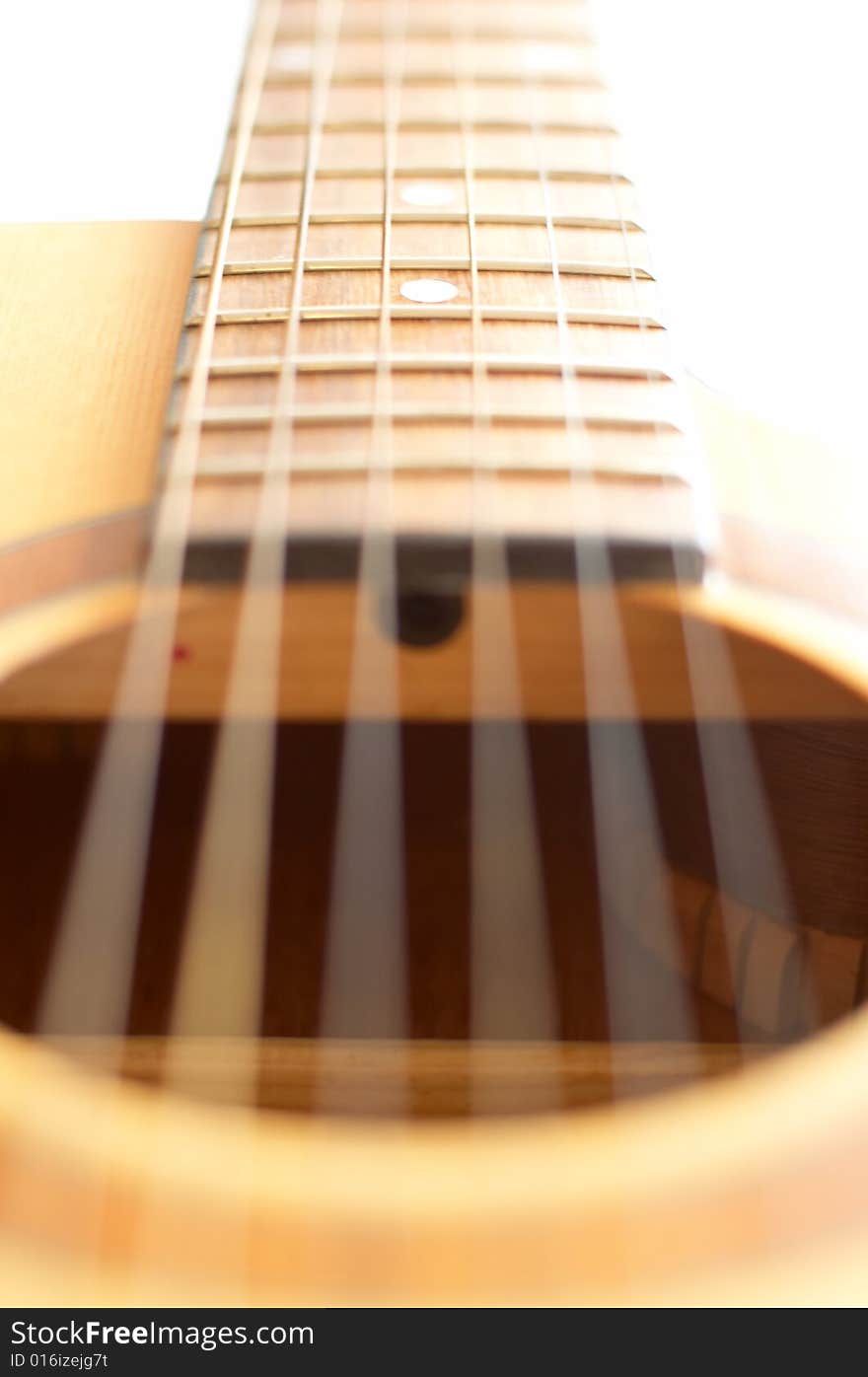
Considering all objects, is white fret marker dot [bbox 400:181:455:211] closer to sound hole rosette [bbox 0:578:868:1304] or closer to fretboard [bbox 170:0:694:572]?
fretboard [bbox 170:0:694:572]

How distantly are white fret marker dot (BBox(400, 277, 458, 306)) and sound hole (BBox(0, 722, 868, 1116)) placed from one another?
0.64 feet

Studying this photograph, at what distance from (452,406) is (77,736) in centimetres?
23

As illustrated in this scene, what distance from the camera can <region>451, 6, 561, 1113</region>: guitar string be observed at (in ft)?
1.50

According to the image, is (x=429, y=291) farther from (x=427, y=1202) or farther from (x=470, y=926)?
(x=427, y=1202)

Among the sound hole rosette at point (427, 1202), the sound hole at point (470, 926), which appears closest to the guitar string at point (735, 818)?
the sound hole at point (470, 926)

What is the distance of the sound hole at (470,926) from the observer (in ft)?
1.40

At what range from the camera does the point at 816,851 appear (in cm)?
48

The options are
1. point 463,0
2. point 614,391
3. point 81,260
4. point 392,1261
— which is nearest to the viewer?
point 392,1261

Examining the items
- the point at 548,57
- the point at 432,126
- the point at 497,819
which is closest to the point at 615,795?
the point at 497,819

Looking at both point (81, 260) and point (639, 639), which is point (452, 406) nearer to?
point (639, 639)

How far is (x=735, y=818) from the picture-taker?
1.62ft

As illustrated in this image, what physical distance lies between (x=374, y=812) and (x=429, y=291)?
24 cm

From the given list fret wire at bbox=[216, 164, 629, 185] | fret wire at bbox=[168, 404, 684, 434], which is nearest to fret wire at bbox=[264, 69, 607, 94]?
fret wire at bbox=[216, 164, 629, 185]

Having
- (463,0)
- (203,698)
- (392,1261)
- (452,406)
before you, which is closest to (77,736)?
(203,698)
